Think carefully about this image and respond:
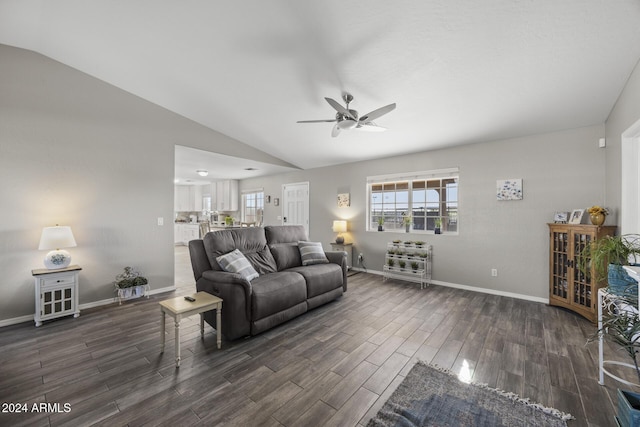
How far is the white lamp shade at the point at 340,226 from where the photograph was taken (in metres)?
5.87

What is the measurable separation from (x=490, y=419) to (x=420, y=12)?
3.02 meters

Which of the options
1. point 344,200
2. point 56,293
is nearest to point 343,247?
point 344,200

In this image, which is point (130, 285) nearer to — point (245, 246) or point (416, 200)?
point (245, 246)

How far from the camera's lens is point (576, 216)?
344 cm

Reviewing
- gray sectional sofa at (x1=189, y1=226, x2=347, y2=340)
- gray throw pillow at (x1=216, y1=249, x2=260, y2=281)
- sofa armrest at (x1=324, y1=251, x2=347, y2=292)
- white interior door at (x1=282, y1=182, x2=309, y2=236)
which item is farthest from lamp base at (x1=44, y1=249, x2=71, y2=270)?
white interior door at (x1=282, y1=182, x2=309, y2=236)

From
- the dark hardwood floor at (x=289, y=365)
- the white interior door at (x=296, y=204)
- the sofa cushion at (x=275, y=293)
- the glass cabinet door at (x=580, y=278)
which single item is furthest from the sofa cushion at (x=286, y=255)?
the glass cabinet door at (x=580, y=278)

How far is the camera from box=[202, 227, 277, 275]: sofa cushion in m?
3.11

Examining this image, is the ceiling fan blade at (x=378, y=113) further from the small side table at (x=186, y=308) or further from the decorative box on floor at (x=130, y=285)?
the decorative box on floor at (x=130, y=285)

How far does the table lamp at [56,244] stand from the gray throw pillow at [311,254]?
2936mm

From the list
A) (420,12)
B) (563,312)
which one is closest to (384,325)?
(563,312)

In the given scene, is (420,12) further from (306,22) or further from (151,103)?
(151,103)

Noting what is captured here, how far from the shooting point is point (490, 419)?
1648mm

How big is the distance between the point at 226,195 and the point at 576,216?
845cm

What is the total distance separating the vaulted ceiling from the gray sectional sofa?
6.75ft
